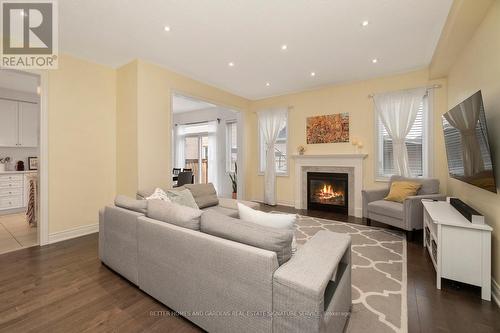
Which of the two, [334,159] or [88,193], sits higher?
[334,159]

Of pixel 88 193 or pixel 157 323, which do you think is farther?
pixel 88 193

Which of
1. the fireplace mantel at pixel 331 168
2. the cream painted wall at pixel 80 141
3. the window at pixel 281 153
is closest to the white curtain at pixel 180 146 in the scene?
the window at pixel 281 153

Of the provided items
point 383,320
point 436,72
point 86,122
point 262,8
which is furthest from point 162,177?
point 436,72

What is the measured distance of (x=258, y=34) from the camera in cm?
294

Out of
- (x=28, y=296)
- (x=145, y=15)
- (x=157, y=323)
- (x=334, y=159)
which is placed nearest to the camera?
(x=157, y=323)

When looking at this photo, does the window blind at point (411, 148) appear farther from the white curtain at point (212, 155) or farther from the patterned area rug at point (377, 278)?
the white curtain at point (212, 155)

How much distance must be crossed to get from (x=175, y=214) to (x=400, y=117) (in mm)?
4415

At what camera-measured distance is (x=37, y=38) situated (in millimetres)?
2957

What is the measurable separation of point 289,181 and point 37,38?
516cm

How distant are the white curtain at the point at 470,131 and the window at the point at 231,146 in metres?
5.42

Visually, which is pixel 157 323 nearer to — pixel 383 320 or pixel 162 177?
pixel 383 320

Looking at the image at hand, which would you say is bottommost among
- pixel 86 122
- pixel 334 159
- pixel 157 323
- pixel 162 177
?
pixel 157 323

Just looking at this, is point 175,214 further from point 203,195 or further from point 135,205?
point 203,195

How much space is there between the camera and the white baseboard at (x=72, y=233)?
3311 millimetres
